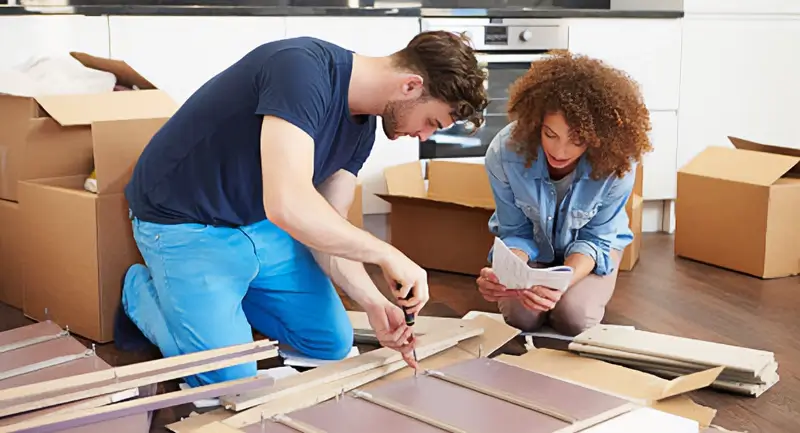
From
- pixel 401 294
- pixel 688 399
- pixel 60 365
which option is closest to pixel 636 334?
pixel 688 399

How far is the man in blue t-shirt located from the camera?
1579mm

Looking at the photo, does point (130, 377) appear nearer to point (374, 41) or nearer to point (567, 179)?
point (567, 179)

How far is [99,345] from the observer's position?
2.27 m

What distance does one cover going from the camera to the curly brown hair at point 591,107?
82.7 inches

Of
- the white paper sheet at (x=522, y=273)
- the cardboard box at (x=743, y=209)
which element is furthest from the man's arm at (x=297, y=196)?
the cardboard box at (x=743, y=209)

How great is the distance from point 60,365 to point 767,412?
1427 mm

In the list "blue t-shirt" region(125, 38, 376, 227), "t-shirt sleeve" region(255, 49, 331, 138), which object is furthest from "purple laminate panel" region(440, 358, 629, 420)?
"t-shirt sleeve" region(255, 49, 331, 138)

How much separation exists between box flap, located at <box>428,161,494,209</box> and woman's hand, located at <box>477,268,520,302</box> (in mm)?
742

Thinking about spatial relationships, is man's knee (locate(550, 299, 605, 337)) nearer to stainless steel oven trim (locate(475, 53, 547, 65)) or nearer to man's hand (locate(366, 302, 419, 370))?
man's hand (locate(366, 302, 419, 370))

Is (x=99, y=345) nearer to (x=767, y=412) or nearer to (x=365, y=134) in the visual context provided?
(x=365, y=134)

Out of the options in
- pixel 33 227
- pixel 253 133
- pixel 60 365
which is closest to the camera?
pixel 253 133

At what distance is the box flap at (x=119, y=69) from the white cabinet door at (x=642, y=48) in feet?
5.33

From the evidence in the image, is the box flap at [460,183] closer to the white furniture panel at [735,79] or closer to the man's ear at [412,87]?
the white furniture panel at [735,79]

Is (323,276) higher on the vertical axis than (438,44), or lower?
lower
